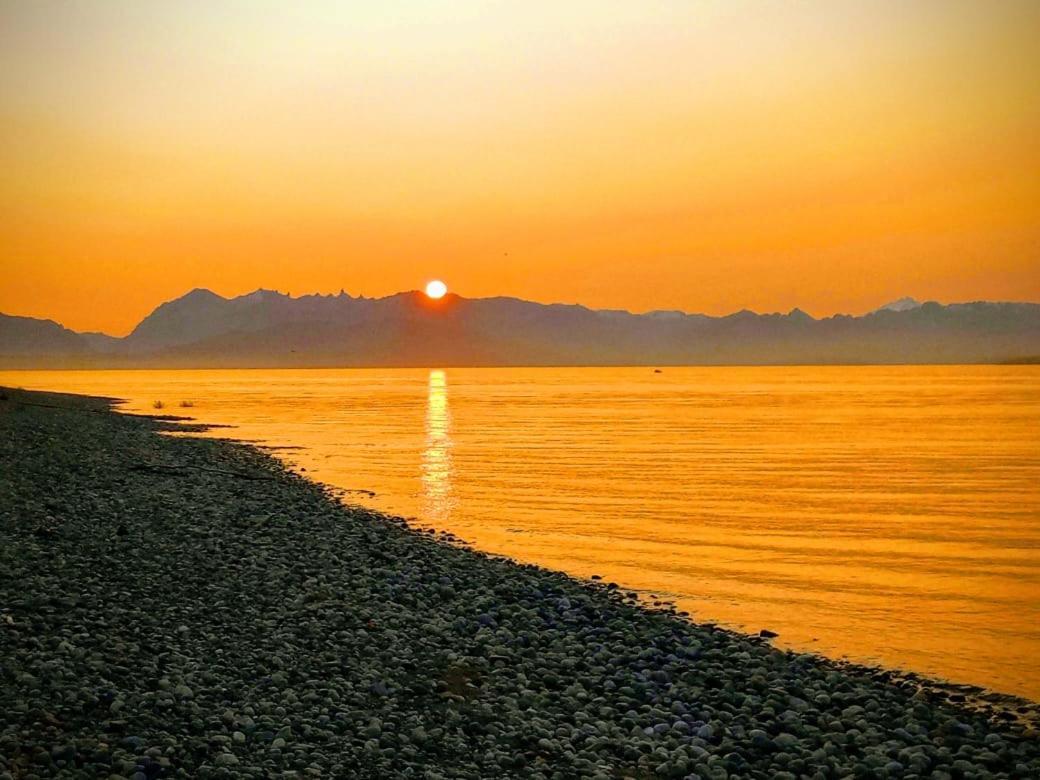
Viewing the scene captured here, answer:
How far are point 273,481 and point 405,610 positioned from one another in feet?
68.6

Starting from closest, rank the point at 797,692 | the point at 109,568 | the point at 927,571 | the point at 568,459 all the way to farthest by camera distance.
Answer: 1. the point at 797,692
2. the point at 109,568
3. the point at 927,571
4. the point at 568,459

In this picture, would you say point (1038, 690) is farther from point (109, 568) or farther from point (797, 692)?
point (109, 568)

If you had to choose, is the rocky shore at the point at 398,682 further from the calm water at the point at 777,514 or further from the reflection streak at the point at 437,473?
the reflection streak at the point at 437,473

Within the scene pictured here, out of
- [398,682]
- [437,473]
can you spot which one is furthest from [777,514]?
[398,682]

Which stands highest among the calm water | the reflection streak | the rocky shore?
the rocky shore

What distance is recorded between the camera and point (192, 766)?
30.5 feet

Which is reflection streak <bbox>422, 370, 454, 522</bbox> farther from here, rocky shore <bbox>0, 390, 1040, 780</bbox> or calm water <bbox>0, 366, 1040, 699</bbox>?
rocky shore <bbox>0, 390, 1040, 780</bbox>

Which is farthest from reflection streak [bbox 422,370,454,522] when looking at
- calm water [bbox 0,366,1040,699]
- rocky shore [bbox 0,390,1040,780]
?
rocky shore [bbox 0,390,1040,780]

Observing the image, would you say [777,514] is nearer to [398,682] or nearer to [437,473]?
[437,473]

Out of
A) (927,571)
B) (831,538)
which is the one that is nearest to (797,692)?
(927,571)

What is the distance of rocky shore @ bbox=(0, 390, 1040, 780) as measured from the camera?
398 inches

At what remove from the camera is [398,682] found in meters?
12.7

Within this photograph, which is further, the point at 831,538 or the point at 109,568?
the point at 831,538

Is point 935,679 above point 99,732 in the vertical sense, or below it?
below
